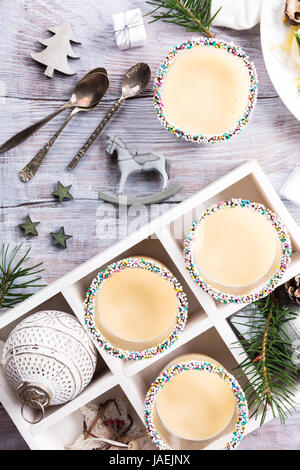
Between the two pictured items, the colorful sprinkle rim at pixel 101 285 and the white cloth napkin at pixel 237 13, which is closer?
the colorful sprinkle rim at pixel 101 285

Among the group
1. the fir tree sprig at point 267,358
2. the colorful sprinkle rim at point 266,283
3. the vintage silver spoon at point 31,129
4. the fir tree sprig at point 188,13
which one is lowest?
the fir tree sprig at point 267,358

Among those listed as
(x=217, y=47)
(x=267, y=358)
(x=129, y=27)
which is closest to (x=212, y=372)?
(x=267, y=358)

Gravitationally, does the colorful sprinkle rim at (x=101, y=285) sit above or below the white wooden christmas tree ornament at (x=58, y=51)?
below

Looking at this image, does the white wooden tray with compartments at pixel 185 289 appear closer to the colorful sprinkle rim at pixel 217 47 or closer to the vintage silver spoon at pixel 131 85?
the colorful sprinkle rim at pixel 217 47

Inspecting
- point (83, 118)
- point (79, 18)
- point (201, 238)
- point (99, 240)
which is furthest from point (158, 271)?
point (79, 18)

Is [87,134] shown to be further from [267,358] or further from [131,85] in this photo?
[267,358]

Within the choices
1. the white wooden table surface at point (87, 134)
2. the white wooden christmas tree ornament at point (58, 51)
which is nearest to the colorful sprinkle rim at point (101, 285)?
Result: the white wooden table surface at point (87, 134)
